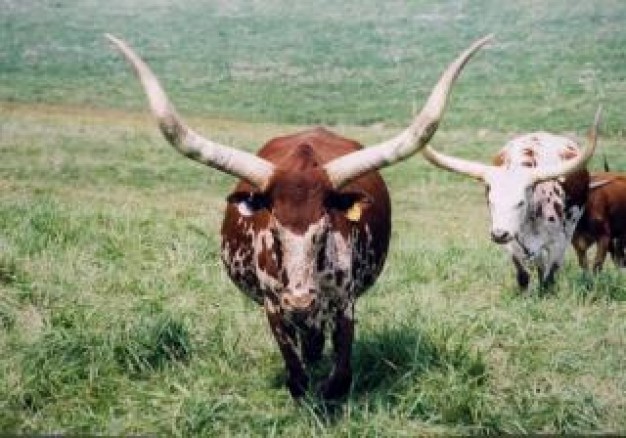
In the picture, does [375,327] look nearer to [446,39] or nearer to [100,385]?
[100,385]

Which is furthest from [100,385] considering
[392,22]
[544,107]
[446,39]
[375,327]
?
[392,22]

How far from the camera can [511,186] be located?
8281 mm

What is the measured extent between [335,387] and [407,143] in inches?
59.9

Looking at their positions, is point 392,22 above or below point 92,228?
above

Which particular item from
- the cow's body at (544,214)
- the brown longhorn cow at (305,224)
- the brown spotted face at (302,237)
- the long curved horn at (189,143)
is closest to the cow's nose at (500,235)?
the cow's body at (544,214)

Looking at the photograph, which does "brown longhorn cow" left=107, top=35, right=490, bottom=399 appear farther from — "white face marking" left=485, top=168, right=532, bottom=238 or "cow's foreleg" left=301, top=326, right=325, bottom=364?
"white face marking" left=485, top=168, right=532, bottom=238

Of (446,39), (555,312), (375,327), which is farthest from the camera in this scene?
(446,39)

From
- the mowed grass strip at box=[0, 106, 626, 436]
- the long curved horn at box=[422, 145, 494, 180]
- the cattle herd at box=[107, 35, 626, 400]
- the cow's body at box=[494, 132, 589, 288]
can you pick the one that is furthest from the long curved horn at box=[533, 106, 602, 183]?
the cattle herd at box=[107, 35, 626, 400]

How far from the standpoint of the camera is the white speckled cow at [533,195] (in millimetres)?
8180

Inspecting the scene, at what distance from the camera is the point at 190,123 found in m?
29.5

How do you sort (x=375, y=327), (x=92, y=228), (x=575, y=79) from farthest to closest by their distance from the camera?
(x=575, y=79) < (x=92, y=228) < (x=375, y=327)

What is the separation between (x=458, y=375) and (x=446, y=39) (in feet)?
125

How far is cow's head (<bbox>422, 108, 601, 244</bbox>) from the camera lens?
800cm

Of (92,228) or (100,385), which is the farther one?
(92,228)
